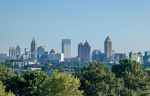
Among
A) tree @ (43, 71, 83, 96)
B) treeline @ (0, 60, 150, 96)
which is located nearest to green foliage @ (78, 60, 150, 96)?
treeline @ (0, 60, 150, 96)

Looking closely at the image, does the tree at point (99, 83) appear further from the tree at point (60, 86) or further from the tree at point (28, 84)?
the tree at point (60, 86)

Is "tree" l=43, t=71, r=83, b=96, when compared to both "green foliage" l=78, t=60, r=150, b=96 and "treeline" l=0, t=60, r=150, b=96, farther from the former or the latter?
"green foliage" l=78, t=60, r=150, b=96

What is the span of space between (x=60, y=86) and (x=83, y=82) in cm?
1101

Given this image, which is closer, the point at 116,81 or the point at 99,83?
the point at 99,83

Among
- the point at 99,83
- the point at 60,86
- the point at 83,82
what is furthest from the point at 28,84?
the point at 99,83

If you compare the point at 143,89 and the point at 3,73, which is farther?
the point at 143,89

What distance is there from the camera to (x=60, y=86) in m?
49.4

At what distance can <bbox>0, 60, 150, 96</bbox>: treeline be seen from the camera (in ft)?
162

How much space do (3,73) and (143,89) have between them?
1506cm

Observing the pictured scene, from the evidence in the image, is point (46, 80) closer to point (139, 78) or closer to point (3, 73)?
point (3, 73)

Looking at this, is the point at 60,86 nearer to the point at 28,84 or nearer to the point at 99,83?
the point at 28,84

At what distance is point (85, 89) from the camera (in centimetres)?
5897

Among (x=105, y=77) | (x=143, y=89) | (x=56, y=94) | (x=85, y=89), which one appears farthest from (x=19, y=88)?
(x=143, y=89)

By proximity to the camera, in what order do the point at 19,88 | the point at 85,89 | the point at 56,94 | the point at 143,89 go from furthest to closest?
1. the point at 143,89
2. the point at 85,89
3. the point at 19,88
4. the point at 56,94
